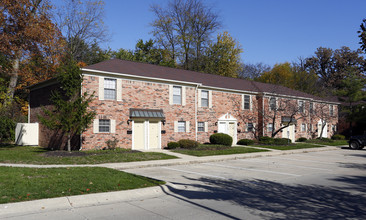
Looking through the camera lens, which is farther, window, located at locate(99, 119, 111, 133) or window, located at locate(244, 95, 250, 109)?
window, located at locate(244, 95, 250, 109)

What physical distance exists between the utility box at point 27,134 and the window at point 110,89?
29.6ft

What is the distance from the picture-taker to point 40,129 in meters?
25.0

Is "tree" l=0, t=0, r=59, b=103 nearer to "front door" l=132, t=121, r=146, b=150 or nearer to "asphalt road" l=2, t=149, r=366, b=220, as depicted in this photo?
"front door" l=132, t=121, r=146, b=150

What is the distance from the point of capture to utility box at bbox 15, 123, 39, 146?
24438 mm

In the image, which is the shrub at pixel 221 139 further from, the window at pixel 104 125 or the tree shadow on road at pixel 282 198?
the tree shadow on road at pixel 282 198

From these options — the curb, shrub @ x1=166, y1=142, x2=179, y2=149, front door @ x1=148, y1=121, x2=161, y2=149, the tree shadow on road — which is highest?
front door @ x1=148, y1=121, x2=161, y2=149

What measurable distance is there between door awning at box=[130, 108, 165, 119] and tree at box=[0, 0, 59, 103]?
11.8m

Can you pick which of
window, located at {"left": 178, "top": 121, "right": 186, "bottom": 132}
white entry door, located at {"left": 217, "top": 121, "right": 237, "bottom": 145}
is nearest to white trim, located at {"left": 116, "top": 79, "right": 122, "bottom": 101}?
window, located at {"left": 178, "top": 121, "right": 186, "bottom": 132}

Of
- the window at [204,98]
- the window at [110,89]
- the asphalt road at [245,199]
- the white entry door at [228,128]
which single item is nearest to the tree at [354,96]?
the white entry door at [228,128]

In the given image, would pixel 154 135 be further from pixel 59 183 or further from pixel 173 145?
pixel 59 183

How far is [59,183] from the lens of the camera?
895 cm

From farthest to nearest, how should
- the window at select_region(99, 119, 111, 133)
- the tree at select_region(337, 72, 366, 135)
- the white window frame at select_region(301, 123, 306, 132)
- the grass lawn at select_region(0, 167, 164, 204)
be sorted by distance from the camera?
the tree at select_region(337, 72, 366, 135) → the white window frame at select_region(301, 123, 306, 132) → the window at select_region(99, 119, 111, 133) → the grass lawn at select_region(0, 167, 164, 204)

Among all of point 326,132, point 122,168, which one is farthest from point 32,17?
point 326,132

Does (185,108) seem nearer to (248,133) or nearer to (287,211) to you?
(248,133)
